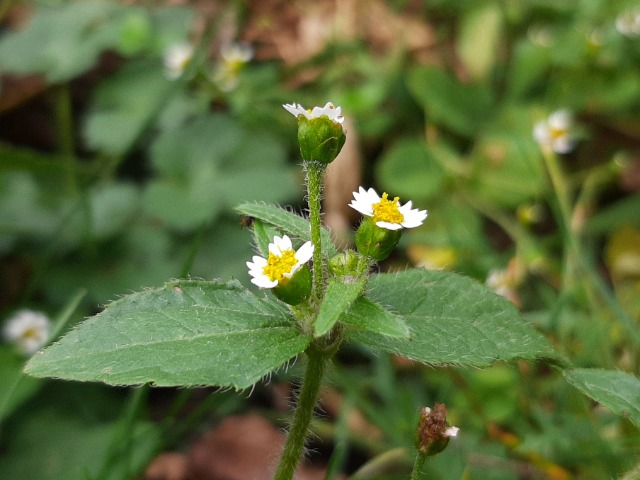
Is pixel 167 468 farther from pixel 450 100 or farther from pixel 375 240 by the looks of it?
pixel 450 100

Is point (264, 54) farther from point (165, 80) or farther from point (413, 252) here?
point (413, 252)

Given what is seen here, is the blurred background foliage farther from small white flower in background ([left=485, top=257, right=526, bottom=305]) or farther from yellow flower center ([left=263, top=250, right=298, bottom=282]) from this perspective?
yellow flower center ([left=263, top=250, right=298, bottom=282])

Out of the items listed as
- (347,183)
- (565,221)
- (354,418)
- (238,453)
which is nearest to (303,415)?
(238,453)

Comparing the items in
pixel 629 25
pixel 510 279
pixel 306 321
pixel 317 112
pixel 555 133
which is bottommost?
pixel 510 279

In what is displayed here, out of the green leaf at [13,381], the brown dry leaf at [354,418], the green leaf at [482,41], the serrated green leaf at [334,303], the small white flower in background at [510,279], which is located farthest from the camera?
the green leaf at [482,41]

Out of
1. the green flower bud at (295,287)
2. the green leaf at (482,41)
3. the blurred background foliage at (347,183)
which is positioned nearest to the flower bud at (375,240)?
the green flower bud at (295,287)

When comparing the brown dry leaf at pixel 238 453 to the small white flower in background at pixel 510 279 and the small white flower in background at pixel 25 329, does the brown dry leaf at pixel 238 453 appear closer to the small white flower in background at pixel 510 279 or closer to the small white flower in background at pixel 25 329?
the small white flower in background at pixel 25 329

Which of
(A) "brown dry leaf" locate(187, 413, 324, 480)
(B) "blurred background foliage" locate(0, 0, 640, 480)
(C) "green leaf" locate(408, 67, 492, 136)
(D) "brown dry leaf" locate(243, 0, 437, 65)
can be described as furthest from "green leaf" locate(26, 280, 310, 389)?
(D) "brown dry leaf" locate(243, 0, 437, 65)
